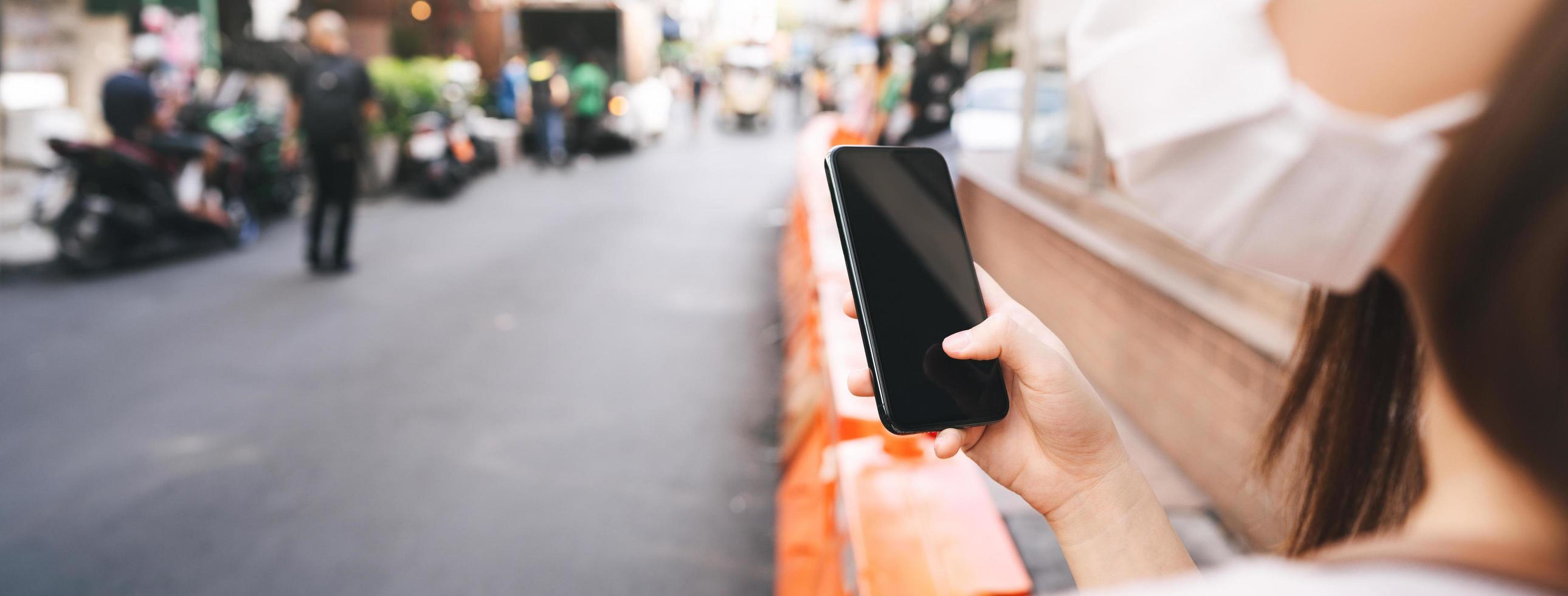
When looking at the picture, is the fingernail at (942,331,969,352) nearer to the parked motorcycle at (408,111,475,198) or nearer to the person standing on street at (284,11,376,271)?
the person standing on street at (284,11,376,271)

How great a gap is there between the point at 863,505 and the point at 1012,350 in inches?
40.9

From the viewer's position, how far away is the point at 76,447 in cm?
416

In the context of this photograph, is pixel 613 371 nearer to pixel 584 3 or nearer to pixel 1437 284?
pixel 1437 284

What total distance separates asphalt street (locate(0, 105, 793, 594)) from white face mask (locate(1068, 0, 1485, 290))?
8.65 feet

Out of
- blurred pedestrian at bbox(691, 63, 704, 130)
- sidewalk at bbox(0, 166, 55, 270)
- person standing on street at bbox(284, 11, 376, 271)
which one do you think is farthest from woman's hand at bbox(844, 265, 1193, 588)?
blurred pedestrian at bbox(691, 63, 704, 130)

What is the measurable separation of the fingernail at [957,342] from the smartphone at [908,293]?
0.14 ft

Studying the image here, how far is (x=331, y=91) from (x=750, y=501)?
5765mm

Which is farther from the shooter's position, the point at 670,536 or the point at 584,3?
the point at 584,3

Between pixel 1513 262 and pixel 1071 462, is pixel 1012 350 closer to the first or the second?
pixel 1071 462

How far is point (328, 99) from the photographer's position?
7668mm

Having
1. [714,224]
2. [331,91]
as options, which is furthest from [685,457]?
[714,224]

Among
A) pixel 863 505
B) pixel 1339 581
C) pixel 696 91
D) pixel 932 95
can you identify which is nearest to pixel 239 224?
pixel 932 95

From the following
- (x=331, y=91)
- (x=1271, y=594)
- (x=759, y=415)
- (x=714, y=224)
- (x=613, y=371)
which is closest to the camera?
(x=1271, y=594)

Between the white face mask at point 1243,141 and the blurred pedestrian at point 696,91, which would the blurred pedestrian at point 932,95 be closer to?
the white face mask at point 1243,141
